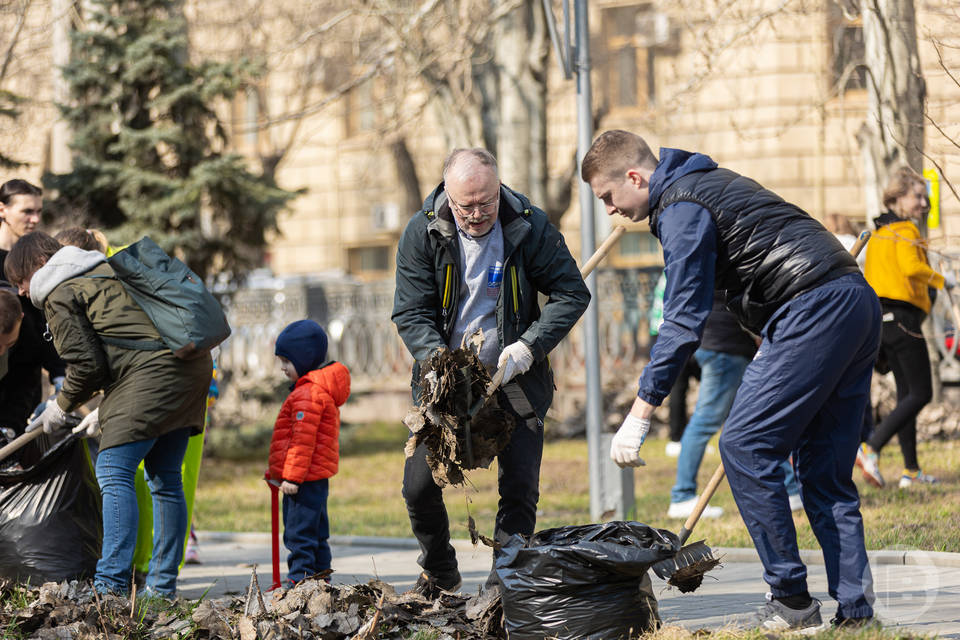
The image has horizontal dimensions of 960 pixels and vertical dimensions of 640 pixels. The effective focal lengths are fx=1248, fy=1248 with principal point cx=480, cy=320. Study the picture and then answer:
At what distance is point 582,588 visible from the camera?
4414 mm

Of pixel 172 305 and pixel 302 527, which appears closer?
pixel 172 305

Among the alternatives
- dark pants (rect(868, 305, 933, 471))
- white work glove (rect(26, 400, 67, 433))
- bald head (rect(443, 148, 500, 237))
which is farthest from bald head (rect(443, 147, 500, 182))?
dark pants (rect(868, 305, 933, 471))

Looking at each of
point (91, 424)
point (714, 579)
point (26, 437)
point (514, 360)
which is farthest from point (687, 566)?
point (26, 437)

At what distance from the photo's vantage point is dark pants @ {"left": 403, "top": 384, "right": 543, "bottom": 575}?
5.07 metres

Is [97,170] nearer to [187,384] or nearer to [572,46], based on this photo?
[572,46]

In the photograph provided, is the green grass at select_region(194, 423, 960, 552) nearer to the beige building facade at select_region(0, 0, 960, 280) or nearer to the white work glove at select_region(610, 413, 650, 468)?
the white work glove at select_region(610, 413, 650, 468)

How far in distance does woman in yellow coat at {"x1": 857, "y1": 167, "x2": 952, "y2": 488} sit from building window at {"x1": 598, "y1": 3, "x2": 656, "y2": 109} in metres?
15.8

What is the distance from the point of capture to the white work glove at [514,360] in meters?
4.85

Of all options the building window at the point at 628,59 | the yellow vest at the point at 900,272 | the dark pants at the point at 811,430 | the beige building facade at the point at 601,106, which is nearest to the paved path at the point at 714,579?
the dark pants at the point at 811,430

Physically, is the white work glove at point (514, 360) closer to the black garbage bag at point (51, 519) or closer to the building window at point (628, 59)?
the black garbage bag at point (51, 519)

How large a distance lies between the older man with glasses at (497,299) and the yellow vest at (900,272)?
13.0ft

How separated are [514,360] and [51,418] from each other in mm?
Result: 2329

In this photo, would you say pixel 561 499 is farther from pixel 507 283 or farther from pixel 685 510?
pixel 507 283

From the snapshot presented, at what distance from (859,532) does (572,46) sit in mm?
4985
